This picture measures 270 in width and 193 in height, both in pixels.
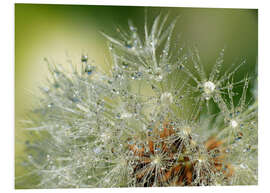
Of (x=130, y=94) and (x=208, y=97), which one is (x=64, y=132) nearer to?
(x=130, y=94)

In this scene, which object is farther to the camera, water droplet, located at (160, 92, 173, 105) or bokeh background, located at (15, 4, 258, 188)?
bokeh background, located at (15, 4, 258, 188)

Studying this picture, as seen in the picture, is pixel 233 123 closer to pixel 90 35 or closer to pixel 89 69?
pixel 89 69

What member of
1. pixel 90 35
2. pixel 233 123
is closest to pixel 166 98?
pixel 233 123

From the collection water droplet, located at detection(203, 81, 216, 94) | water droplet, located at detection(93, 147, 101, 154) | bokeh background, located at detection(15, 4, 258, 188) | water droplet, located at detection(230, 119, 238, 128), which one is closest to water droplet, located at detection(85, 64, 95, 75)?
bokeh background, located at detection(15, 4, 258, 188)

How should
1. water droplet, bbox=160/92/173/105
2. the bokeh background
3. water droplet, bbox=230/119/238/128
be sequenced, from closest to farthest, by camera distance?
water droplet, bbox=160/92/173/105 < water droplet, bbox=230/119/238/128 < the bokeh background

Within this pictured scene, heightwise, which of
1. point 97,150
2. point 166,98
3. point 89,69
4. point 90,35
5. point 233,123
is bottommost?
point 97,150

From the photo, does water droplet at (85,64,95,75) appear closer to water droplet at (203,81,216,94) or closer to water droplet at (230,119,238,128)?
water droplet at (203,81,216,94)

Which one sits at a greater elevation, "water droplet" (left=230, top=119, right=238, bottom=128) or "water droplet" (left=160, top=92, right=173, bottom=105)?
"water droplet" (left=160, top=92, right=173, bottom=105)

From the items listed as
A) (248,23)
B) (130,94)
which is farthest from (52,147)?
(248,23)

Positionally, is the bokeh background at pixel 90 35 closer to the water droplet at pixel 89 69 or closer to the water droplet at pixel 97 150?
the water droplet at pixel 89 69
